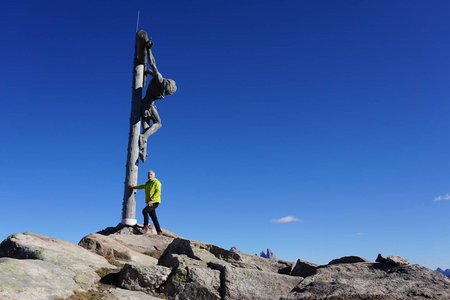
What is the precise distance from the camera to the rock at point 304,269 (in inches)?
471

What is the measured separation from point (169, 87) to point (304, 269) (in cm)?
1470

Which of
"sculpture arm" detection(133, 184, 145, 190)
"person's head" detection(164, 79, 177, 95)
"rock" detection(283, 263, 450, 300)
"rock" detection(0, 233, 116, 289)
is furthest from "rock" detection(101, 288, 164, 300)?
"person's head" detection(164, 79, 177, 95)

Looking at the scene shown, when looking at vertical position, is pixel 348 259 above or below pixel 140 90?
below

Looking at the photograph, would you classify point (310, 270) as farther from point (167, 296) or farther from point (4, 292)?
point (4, 292)

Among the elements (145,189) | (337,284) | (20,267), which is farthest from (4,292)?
(145,189)

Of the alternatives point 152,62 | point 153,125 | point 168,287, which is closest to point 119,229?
point 153,125

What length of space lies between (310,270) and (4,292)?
7.93m

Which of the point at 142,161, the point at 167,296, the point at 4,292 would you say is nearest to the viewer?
the point at 4,292

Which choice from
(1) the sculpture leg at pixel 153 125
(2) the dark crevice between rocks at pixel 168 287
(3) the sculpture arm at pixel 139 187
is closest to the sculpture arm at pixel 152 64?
(1) the sculpture leg at pixel 153 125

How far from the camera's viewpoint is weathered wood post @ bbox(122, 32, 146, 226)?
71.6ft

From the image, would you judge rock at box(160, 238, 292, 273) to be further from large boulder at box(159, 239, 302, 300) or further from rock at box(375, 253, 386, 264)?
rock at box(375, 253, 386, 264)

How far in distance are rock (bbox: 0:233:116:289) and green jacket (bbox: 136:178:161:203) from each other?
717 cm

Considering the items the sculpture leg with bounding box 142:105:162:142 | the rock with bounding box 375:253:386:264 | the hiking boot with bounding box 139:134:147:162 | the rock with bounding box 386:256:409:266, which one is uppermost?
the sculpture leg with bounding box 142:105:162:142

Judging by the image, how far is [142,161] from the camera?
75.5ft
